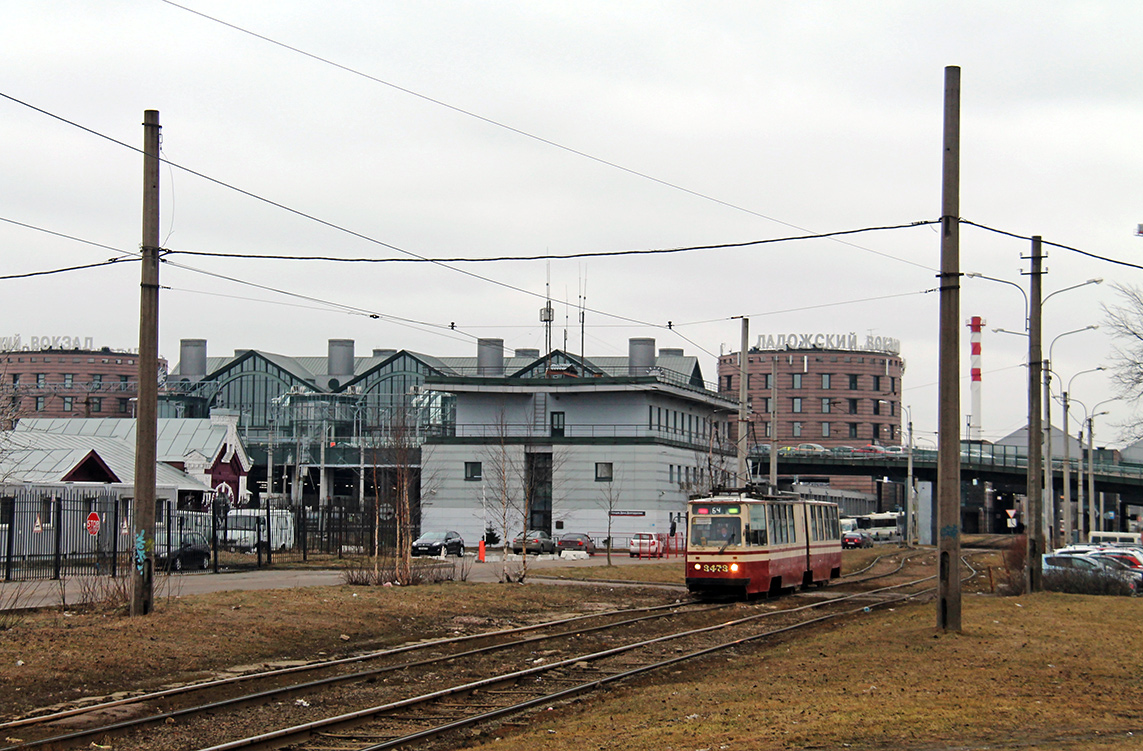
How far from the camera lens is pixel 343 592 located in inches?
1050

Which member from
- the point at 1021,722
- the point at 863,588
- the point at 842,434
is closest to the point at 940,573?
the point at 1021,722

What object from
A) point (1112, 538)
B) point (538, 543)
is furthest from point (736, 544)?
point (1112, 538)

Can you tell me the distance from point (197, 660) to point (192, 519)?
929 inches

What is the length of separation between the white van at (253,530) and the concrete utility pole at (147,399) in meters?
28.1

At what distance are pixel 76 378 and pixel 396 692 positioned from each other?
12330cm

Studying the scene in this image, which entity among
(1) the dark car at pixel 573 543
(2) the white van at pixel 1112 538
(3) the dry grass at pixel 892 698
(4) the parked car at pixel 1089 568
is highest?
(3) the dry grass at pixel 892 698

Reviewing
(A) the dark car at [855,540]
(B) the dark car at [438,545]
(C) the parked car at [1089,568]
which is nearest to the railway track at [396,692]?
(C) the parked car at [1089,568]

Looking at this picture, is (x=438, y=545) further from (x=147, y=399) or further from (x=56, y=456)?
(x=147, y=399)

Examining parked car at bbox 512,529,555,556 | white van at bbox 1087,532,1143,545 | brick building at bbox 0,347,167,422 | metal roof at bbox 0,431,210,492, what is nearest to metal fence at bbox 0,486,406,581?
metal roof at bbox 0,431,210,492

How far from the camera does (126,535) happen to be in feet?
119

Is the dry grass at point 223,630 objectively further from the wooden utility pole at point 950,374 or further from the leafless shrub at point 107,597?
the wooden utility pole at point 950,374

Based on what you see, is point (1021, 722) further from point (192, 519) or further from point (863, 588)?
point (192, 519)

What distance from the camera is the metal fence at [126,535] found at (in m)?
30.8

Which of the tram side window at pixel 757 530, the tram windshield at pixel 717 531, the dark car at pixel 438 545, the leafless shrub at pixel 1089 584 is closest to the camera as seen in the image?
the tram windshield at pixel 717 531
